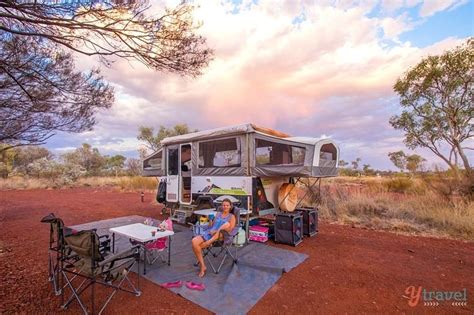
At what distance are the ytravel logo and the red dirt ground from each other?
7 centimetres

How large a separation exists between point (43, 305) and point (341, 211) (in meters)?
7.39

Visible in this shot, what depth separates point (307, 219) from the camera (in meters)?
5.86

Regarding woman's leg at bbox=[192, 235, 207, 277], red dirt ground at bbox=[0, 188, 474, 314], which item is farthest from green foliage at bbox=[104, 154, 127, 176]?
woman's leg at bbox=[192, 235, 207, 277]

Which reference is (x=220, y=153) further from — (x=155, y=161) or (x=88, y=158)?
(x=88, y=158)

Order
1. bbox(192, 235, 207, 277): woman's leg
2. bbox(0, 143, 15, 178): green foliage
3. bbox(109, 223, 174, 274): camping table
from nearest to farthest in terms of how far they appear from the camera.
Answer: bbox(109, 223, 174, 274): camping table, bbox(192, 235, 207, 277): woman's leg, bbox(0, 143, 15, 178): green foliage

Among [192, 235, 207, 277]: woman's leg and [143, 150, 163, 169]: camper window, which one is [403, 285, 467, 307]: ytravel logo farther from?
[143, 150, 163, 169]: camper window

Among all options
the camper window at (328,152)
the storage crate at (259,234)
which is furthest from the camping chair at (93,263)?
the camper window at (328,152)

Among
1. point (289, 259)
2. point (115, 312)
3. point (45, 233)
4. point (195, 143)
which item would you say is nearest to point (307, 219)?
point (289, 259)

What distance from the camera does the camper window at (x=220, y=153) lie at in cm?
604

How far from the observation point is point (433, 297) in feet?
10.3

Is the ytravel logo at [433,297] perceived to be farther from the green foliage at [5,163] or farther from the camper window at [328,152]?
the green foliage at [5,163]

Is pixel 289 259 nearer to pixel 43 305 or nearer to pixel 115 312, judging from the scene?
pixel 115 312

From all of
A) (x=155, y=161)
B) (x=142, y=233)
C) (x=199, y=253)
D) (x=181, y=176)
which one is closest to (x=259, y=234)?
(x=199, y=253)

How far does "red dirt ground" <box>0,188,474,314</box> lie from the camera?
2.89 m
